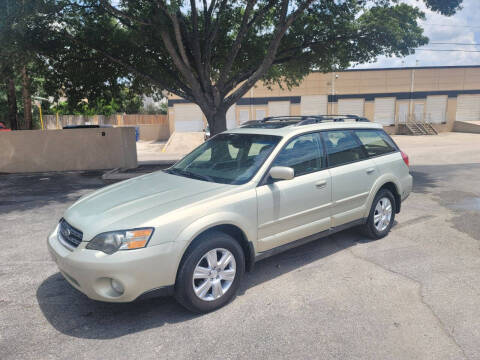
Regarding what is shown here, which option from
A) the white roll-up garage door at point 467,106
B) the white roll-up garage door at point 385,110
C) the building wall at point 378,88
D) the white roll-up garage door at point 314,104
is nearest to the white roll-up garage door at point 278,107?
the building wall at point 378,88

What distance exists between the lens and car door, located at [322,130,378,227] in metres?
4.65

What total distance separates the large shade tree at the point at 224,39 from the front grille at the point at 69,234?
771 centimetres

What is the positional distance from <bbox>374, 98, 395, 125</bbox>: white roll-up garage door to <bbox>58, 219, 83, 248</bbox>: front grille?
3633 cm

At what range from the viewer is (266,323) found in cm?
332

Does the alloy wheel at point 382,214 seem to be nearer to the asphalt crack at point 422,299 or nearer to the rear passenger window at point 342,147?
the asphalt crack at point 422,299

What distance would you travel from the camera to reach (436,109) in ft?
121

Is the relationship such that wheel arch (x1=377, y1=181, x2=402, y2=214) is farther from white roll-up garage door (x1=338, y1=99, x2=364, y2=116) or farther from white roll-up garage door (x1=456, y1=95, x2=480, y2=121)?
white roll-up garage door (x1=456, y1=95, x2=480, y2=121)

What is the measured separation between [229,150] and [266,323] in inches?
85.0

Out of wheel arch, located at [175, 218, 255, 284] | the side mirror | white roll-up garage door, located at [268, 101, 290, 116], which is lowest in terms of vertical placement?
wheel arch, located at [175, 218, 255, 284]

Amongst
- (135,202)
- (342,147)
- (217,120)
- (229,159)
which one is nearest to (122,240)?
(135,202)

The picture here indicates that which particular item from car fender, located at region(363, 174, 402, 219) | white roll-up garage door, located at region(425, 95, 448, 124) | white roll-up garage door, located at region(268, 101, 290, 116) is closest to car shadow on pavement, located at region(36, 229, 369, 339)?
car fender, located at region(363, 174, 402, 219)

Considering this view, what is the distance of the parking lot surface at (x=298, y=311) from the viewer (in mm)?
2969

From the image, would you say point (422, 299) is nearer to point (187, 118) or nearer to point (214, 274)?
point (214, 274)

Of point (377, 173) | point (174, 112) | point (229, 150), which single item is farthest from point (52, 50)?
point (174, 112)
